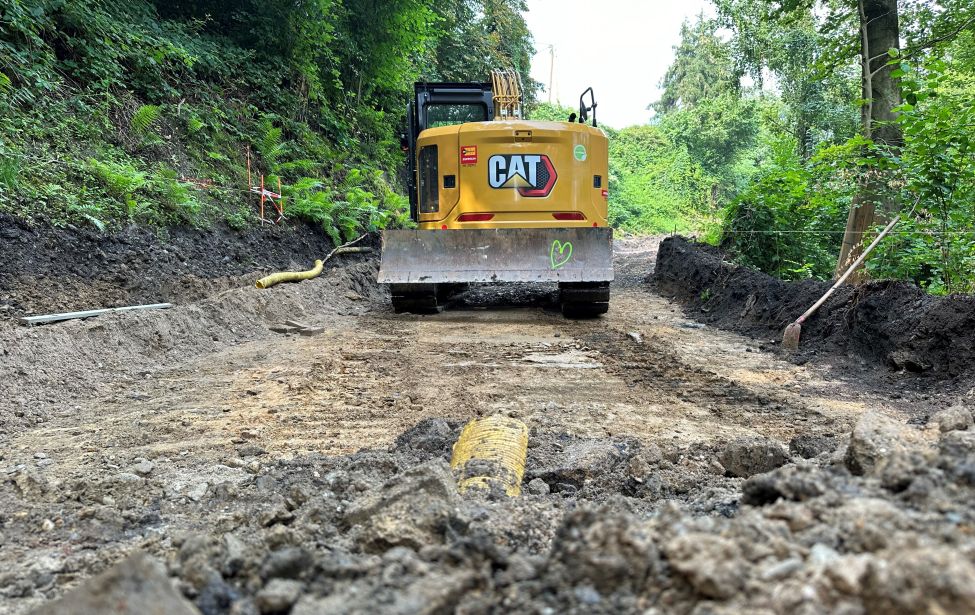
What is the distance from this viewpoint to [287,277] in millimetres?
8898

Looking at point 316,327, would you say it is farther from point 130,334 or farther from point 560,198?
point 560,198

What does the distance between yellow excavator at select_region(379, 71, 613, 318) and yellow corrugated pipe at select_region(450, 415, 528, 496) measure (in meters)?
4.88

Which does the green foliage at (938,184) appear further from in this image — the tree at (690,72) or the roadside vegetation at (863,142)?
the tree at (690,72)

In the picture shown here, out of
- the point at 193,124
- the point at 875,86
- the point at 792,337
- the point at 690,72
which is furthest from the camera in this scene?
the point at 690,72

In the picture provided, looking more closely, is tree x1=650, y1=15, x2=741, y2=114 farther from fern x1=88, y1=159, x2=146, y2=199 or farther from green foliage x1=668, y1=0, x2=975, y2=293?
fern x1=88, y1=159, x2=146, y2=199

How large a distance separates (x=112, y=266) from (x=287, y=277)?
2.20 meters

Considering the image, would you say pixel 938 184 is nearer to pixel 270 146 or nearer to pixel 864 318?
pixel 864 318

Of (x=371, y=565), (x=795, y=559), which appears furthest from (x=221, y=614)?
(x=795, y=559)

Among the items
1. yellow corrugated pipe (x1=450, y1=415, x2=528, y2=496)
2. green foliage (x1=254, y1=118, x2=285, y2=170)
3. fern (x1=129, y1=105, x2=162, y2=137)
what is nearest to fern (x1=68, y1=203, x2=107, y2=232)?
fern (x1=129, y1=105, x2=162, y2=137)

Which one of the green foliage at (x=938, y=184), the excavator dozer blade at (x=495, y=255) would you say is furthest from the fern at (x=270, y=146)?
the green foliage at (x=938, y=184)

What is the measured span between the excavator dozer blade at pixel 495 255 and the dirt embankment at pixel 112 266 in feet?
6.72

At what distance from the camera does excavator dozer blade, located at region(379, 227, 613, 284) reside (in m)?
8.41

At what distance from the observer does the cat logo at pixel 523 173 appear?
8.83 m

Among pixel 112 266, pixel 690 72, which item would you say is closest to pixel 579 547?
pixel 112 266
